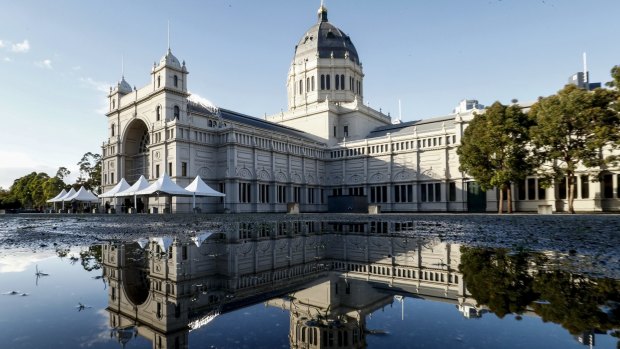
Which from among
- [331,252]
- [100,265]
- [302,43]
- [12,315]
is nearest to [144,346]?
[12,315]

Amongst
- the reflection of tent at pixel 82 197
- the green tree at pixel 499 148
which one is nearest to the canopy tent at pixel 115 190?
the reflection of tent at pixel 82 197

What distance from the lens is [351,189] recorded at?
56.6 metres

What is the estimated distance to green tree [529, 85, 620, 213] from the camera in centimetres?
2969

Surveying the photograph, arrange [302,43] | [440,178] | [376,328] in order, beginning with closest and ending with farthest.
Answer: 1. [376,328]
2. [440,178]
3. [302,43]

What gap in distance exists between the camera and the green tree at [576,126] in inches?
1169

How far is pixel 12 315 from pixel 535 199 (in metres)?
48.1

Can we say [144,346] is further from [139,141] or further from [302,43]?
[302,43]

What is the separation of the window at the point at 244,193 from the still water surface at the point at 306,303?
39.3 metres

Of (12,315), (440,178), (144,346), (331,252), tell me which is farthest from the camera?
(440,178)

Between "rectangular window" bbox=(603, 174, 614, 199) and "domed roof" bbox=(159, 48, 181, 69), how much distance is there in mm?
51467

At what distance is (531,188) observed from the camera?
41906 mm

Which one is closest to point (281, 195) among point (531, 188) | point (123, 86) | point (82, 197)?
point (82, 197)

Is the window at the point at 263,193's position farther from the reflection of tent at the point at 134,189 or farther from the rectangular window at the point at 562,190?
the rectangular window at the point at 562,190

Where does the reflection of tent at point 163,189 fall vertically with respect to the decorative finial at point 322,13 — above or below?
below
